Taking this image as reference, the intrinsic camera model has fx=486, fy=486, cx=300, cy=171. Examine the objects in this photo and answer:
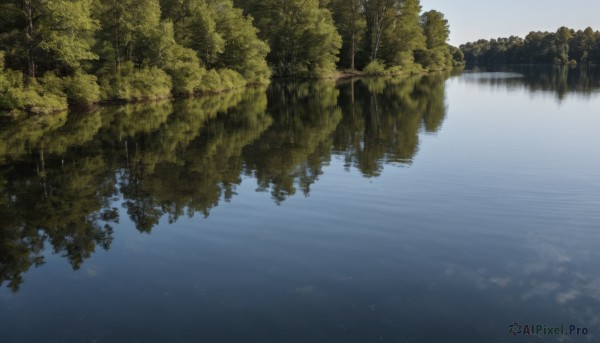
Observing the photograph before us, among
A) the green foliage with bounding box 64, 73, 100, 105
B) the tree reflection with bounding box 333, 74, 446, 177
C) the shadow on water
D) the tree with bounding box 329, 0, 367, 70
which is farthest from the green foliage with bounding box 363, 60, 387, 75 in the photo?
the green foliage with bounding box 64, 73, 100, 105

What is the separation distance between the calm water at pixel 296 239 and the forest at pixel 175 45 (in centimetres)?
1497

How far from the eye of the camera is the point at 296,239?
13133 millimetres

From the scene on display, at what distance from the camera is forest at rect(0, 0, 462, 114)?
129 ft

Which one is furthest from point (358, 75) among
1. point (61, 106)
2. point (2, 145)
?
point (2, 145)

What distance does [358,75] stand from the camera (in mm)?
101438

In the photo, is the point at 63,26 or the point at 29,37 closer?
the point at 29,37

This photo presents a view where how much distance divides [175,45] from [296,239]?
46289mm

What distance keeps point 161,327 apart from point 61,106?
37.8 m

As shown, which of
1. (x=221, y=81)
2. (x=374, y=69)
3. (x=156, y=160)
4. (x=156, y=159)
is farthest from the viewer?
(x=374, y=69)

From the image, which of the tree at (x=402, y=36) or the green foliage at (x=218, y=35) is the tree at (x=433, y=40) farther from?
the green foliage at (x=218, y=35)

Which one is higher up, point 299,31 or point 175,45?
point 299,31

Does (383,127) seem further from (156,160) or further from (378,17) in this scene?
(378,17)

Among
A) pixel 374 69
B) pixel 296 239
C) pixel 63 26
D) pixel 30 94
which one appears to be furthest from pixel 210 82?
pixel 296 239

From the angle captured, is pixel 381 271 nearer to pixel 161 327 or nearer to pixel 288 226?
pixel 288 226
